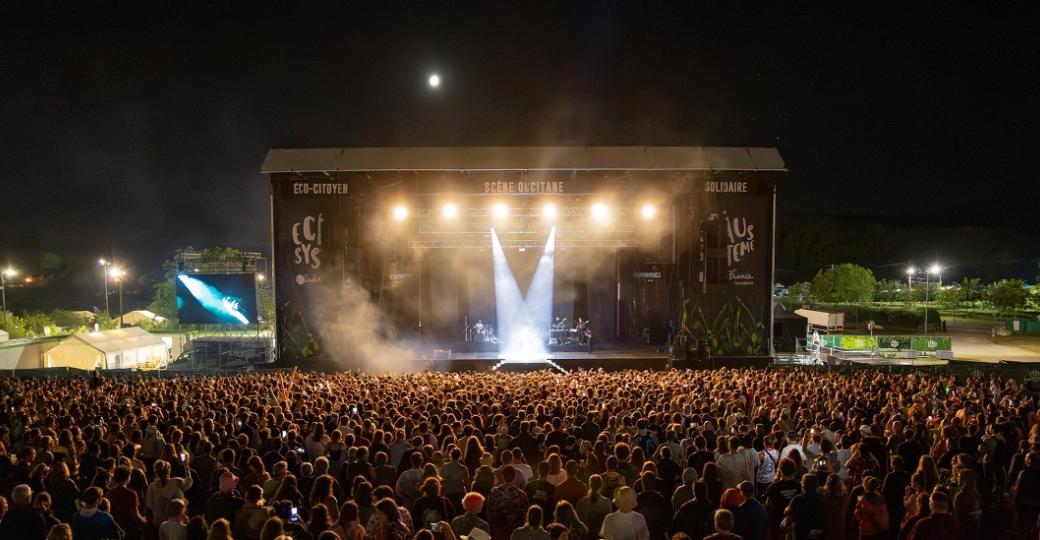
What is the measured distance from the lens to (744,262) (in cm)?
2025

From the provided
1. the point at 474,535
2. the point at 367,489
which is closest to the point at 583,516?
the point at 474,535

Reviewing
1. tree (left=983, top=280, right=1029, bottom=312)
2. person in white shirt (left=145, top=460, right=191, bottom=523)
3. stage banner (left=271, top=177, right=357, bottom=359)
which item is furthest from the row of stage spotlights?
tree (left=983, top=280, right=1029, bottom=312)

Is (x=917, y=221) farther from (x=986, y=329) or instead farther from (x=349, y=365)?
(x=349, y=365)

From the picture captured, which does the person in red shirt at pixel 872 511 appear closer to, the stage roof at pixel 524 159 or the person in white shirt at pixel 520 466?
the person in white shirt at pixel 520 466

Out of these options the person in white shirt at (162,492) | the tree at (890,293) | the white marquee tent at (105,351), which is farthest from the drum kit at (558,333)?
the tree at (890,293)

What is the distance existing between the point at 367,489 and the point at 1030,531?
6.44 meters

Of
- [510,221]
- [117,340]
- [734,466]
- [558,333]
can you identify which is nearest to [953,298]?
[558,333]

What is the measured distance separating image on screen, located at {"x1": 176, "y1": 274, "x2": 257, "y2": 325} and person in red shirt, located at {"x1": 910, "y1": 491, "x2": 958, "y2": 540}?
19669mm

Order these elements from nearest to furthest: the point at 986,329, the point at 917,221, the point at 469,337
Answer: the point at 469,337
the point at 986,329
the point at 917,221

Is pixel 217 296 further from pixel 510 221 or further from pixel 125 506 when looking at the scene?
pixel 125 506

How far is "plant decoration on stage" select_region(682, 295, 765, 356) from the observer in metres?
20.0

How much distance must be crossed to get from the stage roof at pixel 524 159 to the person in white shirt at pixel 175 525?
A: 48.7 feet

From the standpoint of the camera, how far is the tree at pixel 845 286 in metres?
74.6

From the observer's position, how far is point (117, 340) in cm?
2525
